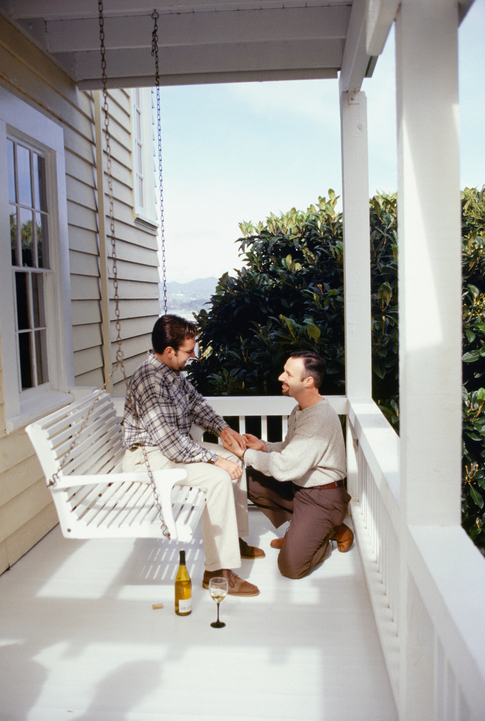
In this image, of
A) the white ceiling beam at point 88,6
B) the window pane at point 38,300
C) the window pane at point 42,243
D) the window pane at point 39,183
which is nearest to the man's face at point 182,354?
the window pane at point 38,300

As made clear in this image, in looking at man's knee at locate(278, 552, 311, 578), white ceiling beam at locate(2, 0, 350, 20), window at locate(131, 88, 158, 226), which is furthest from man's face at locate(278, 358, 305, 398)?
window at locate(131, 88, 158, 226)

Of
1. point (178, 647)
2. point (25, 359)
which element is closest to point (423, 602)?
point (178, 647)

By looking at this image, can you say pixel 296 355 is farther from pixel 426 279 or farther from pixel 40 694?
pixel 40 694

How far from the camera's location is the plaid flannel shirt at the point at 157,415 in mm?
2959

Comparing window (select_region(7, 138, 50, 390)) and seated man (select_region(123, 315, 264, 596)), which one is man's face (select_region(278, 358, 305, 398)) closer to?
seated man (select_region(123, 315, 264, 596))

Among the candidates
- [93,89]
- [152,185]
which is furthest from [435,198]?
[152,185]

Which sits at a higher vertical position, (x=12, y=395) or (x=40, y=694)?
(x=12, y=395)

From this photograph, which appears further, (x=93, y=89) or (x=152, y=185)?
(x=152, y=185)

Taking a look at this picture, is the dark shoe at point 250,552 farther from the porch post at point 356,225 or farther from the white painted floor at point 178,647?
the porch post at point 356,225

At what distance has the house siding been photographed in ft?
10.8

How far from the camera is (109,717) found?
2057 millimetres

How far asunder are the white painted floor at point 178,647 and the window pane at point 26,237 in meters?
1.82

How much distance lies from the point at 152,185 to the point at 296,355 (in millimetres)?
4639

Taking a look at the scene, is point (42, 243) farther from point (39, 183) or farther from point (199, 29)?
point (199, 29)
